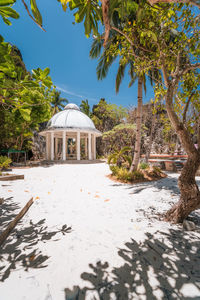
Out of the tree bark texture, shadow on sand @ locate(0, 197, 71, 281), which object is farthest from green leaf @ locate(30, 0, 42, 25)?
shadow on sand @ locate(0, 197, 71, 281)

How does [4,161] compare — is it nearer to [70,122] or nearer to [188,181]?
[70,122]

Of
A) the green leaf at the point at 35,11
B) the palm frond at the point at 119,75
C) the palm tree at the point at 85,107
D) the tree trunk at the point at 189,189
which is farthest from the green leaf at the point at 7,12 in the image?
the palm tree at the point at 85,107

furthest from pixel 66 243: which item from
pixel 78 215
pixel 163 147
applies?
pixel 163 147

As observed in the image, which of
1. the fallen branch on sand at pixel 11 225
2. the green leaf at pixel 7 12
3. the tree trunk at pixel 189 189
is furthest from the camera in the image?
the tree trunk at pixel 189 189

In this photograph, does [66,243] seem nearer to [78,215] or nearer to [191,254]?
[78,215]

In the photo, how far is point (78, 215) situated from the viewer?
11.4ft

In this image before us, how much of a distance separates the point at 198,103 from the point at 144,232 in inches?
139

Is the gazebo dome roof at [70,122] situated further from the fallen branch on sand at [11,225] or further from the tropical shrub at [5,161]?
the fallen branch on sand at [11,225]

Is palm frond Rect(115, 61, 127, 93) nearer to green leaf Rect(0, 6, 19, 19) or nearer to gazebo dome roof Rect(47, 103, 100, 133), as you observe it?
gazebo dome roof Rect(47, 103, 100, 133)

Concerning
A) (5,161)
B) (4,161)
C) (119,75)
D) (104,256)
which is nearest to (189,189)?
(104,256)

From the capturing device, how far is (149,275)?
5.75 feet

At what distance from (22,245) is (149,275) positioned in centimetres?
198

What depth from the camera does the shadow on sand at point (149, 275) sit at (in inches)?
59.5

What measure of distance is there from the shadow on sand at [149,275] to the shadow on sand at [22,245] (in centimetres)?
76
